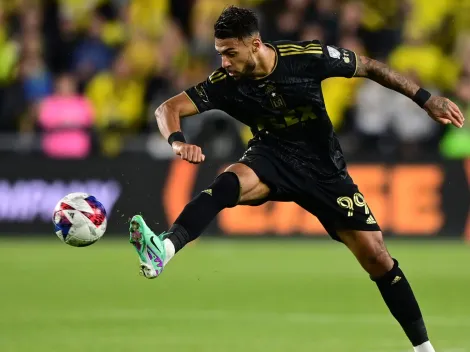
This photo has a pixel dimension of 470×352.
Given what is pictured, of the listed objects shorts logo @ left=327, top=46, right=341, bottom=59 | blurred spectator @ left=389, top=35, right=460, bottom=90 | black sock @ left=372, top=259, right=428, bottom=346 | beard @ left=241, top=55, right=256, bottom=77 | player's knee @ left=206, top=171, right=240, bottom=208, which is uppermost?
shorts logo @ left=327, top=46, right=341, bottom=59

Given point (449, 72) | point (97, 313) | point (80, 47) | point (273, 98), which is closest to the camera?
point (273, 98)

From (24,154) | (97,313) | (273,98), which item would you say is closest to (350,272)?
(97,313)

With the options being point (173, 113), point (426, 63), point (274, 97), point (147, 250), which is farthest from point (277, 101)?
point (426, 63)

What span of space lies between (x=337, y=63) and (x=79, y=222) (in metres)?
1.89

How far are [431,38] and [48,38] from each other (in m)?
5.82

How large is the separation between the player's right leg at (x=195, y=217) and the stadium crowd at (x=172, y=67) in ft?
26.8

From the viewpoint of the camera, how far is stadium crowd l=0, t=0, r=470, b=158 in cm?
1583

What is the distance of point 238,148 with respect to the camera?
15.5 m

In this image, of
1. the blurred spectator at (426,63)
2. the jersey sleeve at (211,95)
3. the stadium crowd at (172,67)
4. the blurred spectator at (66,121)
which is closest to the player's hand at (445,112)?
the jersey sleeve at (211,95)

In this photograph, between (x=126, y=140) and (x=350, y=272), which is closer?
(x=350, y=272)

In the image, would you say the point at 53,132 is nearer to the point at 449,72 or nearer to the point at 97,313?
the point at 449,72

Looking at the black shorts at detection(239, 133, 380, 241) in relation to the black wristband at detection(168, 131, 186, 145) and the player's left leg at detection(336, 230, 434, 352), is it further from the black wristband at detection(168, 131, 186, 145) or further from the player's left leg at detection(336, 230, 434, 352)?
the black wristband at detection(168, 131, 186, 145)

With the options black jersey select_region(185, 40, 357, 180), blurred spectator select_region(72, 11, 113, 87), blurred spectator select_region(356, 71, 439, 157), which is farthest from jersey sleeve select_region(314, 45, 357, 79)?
blurred spectator select_region(72, 11, 113, 87)

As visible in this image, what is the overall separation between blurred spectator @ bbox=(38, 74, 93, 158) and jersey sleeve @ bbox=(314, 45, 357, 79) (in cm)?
907
